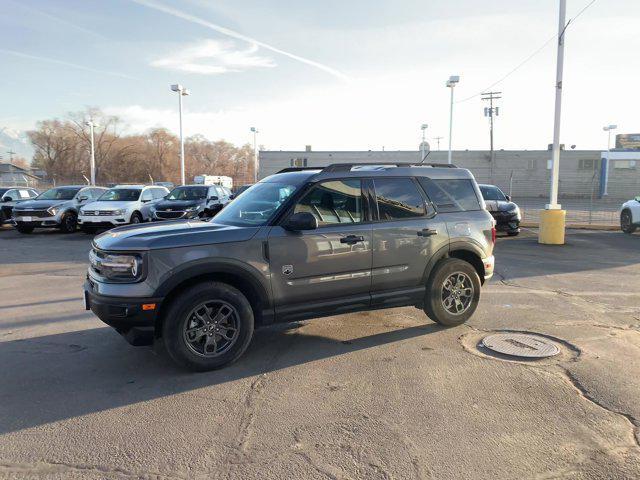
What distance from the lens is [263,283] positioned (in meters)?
4.58

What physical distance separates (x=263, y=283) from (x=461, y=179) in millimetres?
2981

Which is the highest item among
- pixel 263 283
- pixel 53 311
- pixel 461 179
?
pixel 461 179

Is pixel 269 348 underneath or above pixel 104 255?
underneath

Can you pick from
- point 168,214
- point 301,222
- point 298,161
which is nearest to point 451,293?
point 301,222

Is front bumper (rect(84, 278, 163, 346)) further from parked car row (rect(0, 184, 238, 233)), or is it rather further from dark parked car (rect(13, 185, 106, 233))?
dark parked car (rect(13, 185, 106, 233))

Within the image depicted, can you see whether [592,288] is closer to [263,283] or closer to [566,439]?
[566,439]

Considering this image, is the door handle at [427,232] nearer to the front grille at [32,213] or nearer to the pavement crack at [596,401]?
the pavement crack at [596,401]

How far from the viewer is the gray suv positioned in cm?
426

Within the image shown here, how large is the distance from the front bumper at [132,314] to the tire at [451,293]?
3.04 meters

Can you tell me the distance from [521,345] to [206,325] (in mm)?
3230

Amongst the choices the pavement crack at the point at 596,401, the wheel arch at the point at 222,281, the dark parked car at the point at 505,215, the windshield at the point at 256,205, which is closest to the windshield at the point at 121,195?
the dark parked car at the point at 505,215

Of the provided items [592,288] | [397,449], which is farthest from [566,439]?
[592,288]

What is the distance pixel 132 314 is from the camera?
414 cm

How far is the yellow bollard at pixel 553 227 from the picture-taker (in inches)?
530
